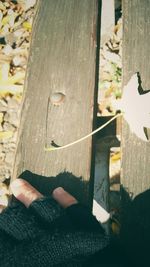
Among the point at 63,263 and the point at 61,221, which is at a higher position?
the point at 61,221

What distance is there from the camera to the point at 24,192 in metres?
1.31

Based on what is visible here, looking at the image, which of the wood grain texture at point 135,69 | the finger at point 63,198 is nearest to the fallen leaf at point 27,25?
the wood grain texture at point 135,69

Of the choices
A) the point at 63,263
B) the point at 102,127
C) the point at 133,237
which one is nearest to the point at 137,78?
the point at 102,127

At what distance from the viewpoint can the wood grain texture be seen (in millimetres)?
1311

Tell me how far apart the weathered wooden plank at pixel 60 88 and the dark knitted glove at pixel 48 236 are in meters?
0.17

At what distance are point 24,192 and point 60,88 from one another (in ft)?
1.75

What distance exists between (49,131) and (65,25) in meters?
0.60

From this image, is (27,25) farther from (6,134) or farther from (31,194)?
(31,194)

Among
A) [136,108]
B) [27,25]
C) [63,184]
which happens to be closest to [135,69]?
[136,108]

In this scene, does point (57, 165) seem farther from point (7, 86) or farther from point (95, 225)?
point (7, 86)

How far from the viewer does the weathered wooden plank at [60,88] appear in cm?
139

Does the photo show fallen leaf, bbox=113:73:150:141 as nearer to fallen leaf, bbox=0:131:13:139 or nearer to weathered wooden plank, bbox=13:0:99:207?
weathered wooden plank, bbox=13:0:99:207

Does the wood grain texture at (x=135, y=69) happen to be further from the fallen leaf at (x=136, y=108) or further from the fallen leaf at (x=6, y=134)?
the fallen leaf at (x=6, y=134)

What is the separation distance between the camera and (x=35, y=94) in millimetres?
1530
